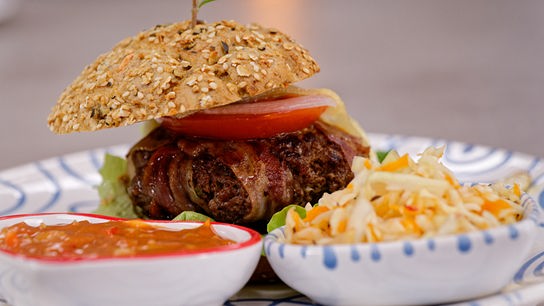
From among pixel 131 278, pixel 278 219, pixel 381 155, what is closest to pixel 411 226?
pixel 278 219

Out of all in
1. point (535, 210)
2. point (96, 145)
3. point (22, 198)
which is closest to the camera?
point (535, 210)

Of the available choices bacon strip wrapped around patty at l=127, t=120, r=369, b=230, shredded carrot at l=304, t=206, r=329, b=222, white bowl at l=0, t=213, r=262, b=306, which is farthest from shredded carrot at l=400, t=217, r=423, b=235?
bacon strip wrapped around patty at l=127, t=120, r=369, b=230

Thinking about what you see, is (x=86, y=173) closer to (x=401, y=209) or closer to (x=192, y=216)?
(x=192, y=216)

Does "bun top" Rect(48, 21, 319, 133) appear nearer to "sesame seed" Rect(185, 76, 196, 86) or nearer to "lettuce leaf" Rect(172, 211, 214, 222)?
"sesame seed" Rect(185, 76, 196, 86)

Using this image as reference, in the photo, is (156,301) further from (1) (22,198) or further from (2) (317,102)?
(1) (22,198)

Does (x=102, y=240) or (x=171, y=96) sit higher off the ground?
(x=171, y=96)

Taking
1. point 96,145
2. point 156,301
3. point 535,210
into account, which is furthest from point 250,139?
point 96,145
